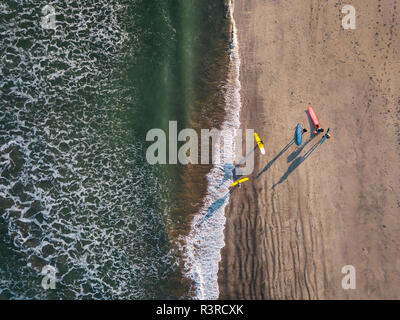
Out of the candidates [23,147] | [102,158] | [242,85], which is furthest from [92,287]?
[242,85]

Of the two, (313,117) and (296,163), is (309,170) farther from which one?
(313,117)

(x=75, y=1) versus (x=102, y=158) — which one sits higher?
(x=75, y=1)

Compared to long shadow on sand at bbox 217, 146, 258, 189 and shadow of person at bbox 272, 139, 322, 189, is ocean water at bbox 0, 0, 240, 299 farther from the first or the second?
shadow of person at bbox 272, 139, 322, 189

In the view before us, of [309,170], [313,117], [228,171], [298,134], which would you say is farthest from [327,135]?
[228,171]

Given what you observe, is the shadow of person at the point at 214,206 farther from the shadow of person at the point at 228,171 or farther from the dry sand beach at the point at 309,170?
the shadow of person at the point at 228,171

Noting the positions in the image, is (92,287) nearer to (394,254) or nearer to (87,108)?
(87,108)
